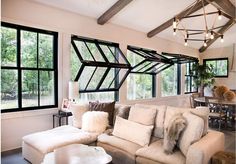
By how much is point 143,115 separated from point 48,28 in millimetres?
2733

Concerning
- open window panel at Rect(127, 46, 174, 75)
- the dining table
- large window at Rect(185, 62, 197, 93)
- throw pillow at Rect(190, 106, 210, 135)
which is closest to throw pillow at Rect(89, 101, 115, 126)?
throw pillow at Rect(190, 106, 210, 135)

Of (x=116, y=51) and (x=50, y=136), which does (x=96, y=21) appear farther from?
(x=50, y=136)

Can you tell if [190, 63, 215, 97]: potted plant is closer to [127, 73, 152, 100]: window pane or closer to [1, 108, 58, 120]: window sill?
[127, 73, 152, 100]: window pane

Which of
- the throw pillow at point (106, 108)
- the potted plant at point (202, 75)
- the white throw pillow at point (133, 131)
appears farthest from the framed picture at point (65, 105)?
the potted plant at point (202, 75)

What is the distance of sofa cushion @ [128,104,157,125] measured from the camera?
3.06 metres

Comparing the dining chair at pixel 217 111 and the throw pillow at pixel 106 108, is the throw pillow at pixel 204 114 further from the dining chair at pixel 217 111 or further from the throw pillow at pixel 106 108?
the dining chair at pixel 217 111

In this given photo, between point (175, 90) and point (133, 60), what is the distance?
296cm

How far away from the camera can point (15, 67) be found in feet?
12.7

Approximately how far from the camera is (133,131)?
2.98 m

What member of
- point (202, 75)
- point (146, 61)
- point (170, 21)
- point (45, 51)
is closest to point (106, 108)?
point (45, 51)

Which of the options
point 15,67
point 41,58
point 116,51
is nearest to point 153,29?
point 116,51

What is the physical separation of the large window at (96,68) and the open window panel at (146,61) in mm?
539

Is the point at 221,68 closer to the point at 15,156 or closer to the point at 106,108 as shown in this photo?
the point at 106,108

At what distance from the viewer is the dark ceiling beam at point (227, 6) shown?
5.28 meters
